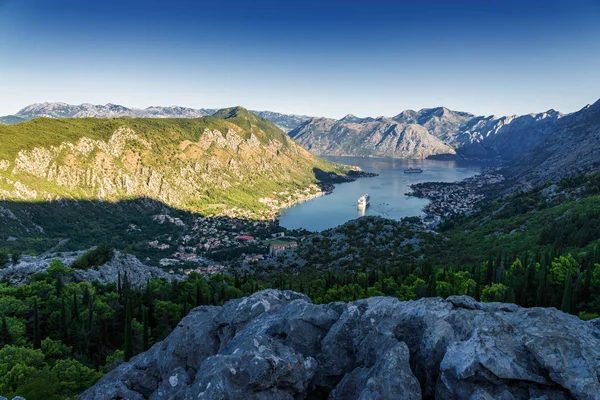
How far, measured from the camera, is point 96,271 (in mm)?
76688

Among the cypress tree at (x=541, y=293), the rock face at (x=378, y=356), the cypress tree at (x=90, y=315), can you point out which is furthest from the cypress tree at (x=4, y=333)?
the cypress tree at (x=541, y=293)

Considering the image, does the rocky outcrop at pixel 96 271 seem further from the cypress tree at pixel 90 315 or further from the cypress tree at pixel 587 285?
the cypress tree at pixel 587 285

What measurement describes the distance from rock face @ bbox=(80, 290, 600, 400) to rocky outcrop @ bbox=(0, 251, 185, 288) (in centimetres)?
5433

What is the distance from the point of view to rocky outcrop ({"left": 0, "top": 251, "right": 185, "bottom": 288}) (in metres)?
67.8

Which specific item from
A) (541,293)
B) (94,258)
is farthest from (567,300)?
(94,258)

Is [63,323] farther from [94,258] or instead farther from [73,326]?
[94,258]

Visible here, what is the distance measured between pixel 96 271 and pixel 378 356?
79654mm

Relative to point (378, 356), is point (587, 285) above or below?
below

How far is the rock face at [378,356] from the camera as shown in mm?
13648

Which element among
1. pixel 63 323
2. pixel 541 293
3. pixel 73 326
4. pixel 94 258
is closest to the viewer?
pixel 541 293

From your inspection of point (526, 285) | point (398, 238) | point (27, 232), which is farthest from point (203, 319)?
point (27, 232)

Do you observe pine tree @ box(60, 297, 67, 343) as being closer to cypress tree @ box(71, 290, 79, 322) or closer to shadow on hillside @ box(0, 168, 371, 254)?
cypress tree @ box(71, 290, 79, 322)

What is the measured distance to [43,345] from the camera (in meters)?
42.7

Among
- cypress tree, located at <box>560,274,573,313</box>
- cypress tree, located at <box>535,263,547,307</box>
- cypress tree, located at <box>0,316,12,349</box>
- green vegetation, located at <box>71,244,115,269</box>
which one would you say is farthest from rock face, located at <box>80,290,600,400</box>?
green vegetation, located at <box>71,244,115,269</box>
